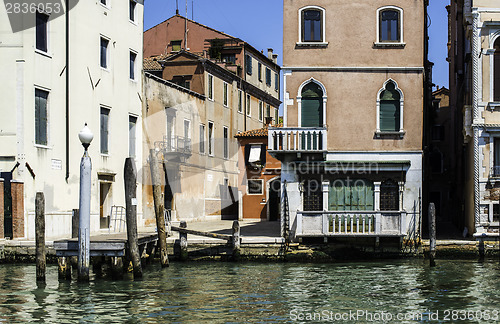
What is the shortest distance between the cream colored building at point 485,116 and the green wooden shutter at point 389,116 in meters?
2.18

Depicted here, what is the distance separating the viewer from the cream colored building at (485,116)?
2192cm

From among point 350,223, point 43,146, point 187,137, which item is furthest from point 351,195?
point 187,137

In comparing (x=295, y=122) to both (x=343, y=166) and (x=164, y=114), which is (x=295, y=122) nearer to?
(x=343, y=166)

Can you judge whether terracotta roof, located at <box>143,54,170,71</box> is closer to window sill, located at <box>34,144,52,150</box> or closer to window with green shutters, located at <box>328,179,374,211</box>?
window sill, located at <box>34,144,52,150</box>

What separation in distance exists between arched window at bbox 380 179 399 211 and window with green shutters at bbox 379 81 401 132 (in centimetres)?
159

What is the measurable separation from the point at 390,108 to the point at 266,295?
30.3ft

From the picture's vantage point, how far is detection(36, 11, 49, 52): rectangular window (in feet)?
75.4

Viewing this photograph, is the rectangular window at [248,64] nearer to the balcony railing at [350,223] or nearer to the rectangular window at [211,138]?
the rectangular window at [211,138]

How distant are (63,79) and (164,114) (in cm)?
769

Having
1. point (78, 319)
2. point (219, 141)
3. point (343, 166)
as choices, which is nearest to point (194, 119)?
point (219, 141)

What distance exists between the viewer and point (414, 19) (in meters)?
22.2

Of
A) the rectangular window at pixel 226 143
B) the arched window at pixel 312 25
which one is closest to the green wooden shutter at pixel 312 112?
the arched window at pixel 312 25

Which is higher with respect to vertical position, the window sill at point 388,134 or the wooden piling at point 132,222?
the window sill at point 388,134

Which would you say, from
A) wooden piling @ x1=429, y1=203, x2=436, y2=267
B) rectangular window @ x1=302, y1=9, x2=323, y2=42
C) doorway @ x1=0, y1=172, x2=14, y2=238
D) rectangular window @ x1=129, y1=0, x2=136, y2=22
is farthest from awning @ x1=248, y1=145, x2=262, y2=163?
wooden piling @ x1=429, y1=203, x2=436, y2=267
